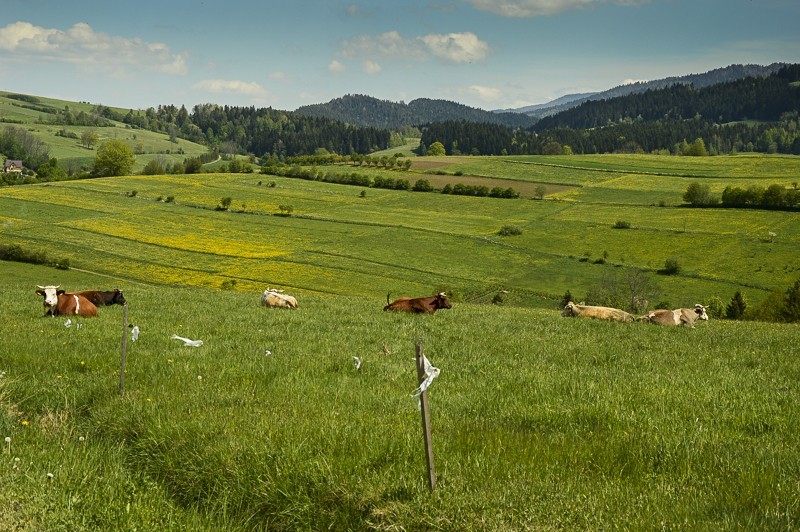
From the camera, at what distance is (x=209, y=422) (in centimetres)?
753

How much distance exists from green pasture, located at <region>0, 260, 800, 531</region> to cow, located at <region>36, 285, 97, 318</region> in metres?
4.00

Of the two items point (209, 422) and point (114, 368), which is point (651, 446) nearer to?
point (209, 422)

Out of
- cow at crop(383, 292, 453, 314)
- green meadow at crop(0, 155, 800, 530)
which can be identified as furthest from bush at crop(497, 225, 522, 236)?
cow at crop(383, 292, 453, 314)

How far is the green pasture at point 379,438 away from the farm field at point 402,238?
1882 inches

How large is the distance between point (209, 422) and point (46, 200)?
425 feet

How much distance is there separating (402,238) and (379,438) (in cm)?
9334

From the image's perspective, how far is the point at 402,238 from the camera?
10006 centimetres

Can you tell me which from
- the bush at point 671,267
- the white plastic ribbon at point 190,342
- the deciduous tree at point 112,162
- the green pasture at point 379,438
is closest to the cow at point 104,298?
the green pasture at point 379,438

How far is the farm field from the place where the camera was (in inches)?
3012

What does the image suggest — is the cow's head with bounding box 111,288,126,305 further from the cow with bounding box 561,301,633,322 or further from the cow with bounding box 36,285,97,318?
the cow with bounding box 561,301,633,322

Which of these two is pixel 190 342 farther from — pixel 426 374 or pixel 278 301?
pixel 278 301

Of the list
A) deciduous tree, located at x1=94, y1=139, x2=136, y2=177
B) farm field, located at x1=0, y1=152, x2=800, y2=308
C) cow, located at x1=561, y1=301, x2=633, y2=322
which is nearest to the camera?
cow, located at x1=561, y1=301, x2=633, y2=322

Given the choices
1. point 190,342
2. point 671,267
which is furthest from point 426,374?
point 671,267

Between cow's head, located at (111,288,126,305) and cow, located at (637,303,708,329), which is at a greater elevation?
cow, located at (637,303,708,329)
